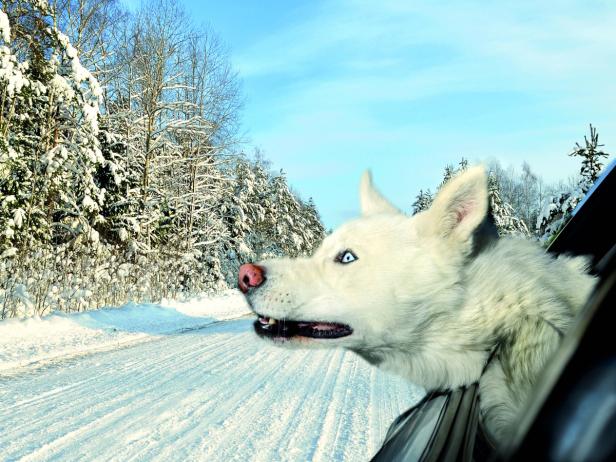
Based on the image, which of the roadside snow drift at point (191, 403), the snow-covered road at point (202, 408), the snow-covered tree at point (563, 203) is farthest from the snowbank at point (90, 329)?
the snow-covered tree at point (563, 203)

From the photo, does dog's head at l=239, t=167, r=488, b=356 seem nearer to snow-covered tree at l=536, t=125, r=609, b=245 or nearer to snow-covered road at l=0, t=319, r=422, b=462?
snow-covered tree at l=536, t=125, r=609, b=245

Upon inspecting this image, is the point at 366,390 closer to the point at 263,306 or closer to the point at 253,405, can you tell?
the point at 253,405

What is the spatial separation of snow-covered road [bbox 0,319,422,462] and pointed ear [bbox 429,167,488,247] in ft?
7.25

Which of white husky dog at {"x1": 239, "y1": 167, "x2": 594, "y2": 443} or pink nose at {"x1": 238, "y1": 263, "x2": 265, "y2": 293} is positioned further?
pink nose at {"x1": 238, "y1": 263, "x2": 265, "y2": 293}

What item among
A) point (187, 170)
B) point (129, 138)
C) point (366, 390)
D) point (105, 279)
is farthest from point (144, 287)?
point (366, 390)

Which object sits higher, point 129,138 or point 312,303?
point 129,138

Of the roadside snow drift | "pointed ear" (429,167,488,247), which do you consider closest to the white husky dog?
"pointed ear" (429,167,488,247)

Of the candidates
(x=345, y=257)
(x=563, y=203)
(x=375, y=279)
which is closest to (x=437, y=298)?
(x=375, y=279)

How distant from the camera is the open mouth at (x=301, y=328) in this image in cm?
133

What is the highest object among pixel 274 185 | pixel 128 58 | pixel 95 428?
pixel 128 58

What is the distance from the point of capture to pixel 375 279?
133cm

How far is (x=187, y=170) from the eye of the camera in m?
28.9

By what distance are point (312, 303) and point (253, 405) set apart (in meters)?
4.60

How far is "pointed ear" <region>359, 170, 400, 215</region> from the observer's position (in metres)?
1.64
